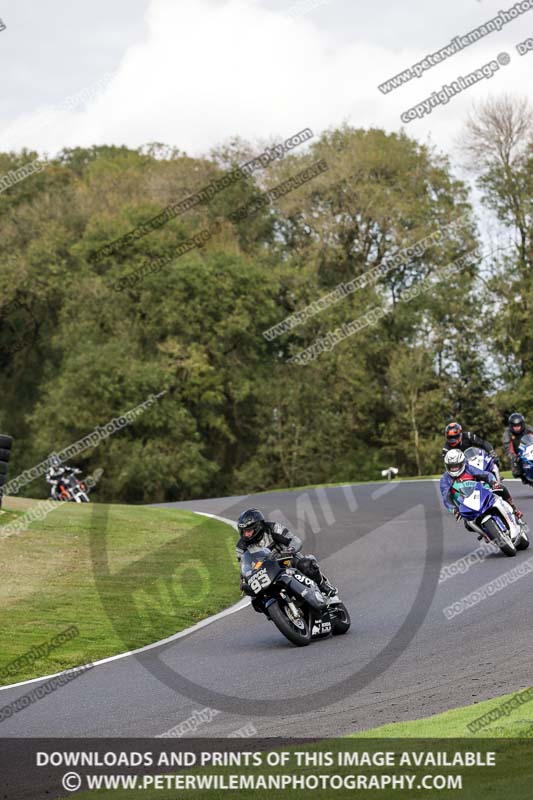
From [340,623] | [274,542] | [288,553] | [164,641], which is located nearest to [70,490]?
[164,641]

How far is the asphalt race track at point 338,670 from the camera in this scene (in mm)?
8961

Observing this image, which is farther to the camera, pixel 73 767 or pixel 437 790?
pixel 73 767

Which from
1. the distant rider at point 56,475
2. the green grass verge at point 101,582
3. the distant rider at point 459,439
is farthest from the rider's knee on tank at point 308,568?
the distant rider at point 56,475

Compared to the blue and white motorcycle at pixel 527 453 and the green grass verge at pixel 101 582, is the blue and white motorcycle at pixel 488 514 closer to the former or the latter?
the green grass verge at pixel 101 582

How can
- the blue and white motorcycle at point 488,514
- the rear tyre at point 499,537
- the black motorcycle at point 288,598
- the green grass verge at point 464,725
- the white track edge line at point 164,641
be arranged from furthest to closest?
the rear tyre at point 499,537 < the blue and white motorcycle at point 488,514 < the black motorcycle at point 288,598 < the white track edge line at point 164,641 < the green grass verge at point 464,725

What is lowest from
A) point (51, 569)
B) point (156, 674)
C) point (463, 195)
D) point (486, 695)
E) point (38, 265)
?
point (486, 695)

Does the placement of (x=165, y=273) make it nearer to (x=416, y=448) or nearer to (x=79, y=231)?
(x=79, y=231)

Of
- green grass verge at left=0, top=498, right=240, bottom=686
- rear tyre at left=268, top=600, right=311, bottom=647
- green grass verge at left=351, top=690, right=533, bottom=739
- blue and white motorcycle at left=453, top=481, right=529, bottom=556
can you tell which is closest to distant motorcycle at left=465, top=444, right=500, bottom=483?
blue and white motorcycle at left=453, top=481, right=529, bottom=556

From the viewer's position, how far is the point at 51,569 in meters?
19.2

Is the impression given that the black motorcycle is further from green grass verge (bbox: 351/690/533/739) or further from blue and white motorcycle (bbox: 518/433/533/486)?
blue and white motorcycle (bbox: 518/433/533/486)

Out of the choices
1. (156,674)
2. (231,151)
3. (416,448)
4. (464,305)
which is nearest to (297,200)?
(231,151)

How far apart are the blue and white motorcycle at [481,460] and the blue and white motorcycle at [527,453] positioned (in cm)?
530

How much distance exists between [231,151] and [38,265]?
473 inches

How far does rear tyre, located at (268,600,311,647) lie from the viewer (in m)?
12.1
